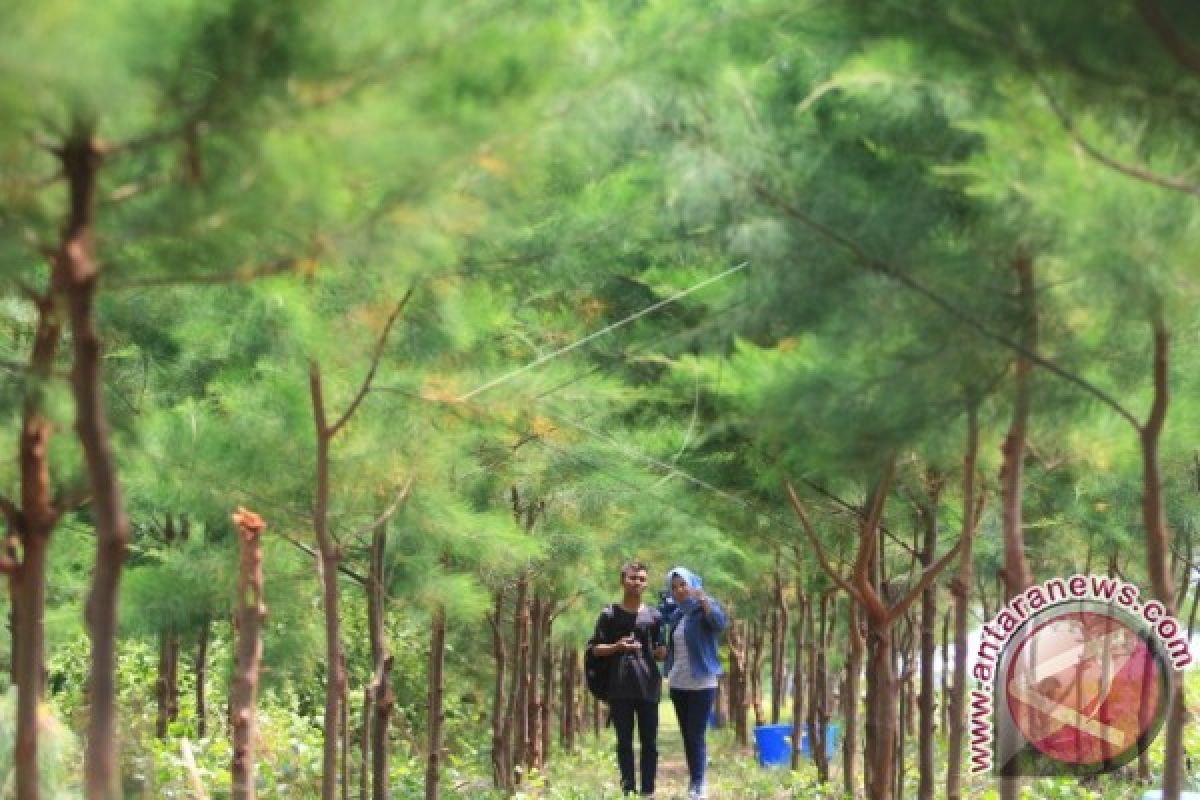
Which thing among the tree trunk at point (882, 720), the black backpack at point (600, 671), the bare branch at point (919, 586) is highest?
the bare branch at point (919, 586)

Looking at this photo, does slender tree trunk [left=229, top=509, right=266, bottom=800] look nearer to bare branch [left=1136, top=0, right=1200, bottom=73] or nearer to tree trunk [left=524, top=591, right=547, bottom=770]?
bare branch [left=1136, top=0, right=1200, bottom=73]

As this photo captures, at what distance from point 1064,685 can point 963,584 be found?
165cm

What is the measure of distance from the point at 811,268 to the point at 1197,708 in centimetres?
1888

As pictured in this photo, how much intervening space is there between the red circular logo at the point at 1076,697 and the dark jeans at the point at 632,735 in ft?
7.33

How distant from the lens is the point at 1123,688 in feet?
37.1

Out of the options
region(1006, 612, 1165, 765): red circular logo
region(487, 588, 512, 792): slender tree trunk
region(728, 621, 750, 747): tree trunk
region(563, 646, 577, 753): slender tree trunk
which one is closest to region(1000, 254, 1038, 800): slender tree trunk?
region(1006, 612, 1165, 765): red circular logo

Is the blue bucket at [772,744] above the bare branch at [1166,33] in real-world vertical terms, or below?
below

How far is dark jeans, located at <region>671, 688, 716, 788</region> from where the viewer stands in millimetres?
10320

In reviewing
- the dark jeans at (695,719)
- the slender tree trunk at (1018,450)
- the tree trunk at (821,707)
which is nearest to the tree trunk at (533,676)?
the tree trunk at (821,707)

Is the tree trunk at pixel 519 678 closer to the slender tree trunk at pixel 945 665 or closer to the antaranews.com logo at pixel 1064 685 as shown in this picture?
the antaranews.com logo at pixel 1064 685

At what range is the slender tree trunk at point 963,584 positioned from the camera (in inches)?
279

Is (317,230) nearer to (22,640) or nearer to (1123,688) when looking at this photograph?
(22,640)

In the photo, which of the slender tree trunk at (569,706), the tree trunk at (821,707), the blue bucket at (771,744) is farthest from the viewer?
the slender tree trunk at (569,706)

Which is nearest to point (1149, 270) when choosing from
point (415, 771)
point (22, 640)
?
point (22, 640)
